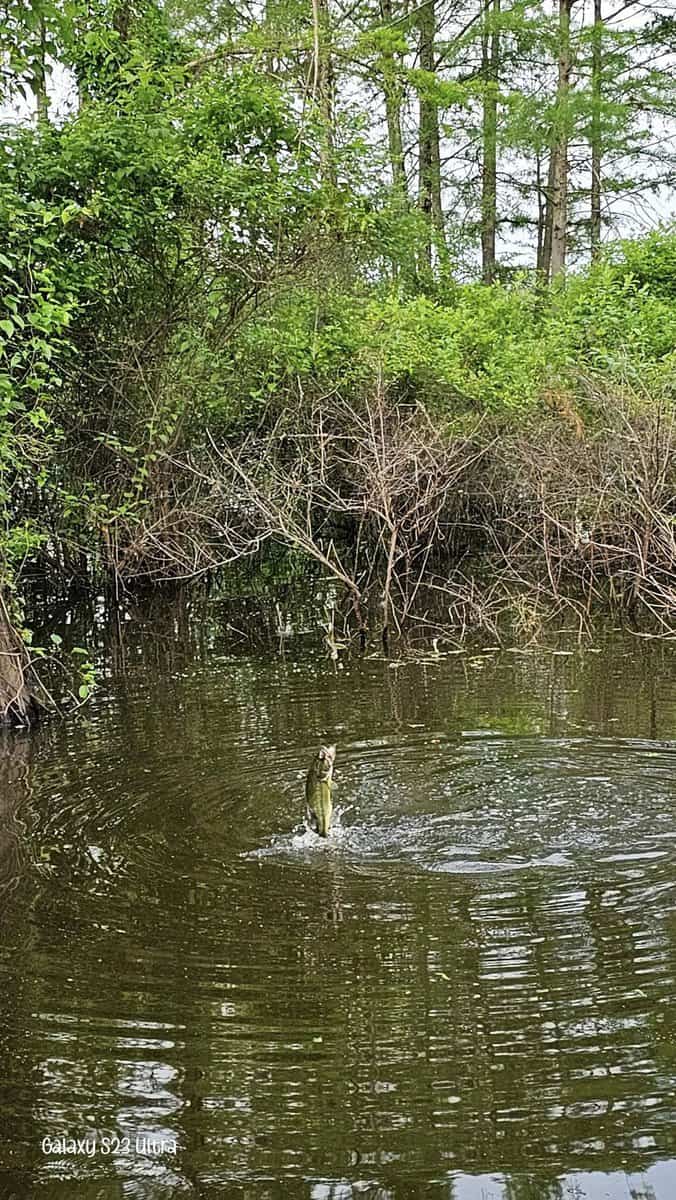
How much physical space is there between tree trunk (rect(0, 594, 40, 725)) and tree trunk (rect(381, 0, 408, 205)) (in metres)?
14.0

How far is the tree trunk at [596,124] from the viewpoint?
2480 centimetres

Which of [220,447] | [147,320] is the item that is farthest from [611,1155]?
[220,447]

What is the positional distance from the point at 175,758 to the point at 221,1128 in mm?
4676

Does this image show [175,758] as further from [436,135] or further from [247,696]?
[436,135]

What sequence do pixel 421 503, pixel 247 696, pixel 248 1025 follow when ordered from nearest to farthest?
1. pixel 248 1025
2. pixel 247 696
3. pixel 421 503

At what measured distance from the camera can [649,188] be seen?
89.8 ft

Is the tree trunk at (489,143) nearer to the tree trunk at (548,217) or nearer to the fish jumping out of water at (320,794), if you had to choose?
the tree trunk at (548,217)

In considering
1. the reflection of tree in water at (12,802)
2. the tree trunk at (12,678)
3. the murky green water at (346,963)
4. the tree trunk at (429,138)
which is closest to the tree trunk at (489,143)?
the tree trunk at (429,138)

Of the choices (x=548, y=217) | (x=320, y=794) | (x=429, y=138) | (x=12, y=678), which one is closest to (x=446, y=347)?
(x=12, y=678)

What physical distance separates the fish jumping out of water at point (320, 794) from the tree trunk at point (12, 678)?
12.7ft

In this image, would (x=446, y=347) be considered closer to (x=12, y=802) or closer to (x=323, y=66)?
(x=323, y=66)

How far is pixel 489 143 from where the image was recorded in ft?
87.7

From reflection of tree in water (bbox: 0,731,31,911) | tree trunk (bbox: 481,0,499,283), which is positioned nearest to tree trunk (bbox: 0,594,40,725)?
reflection of tree in water (bbox: 0,731,31,911)

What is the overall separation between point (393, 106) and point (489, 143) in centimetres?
268
